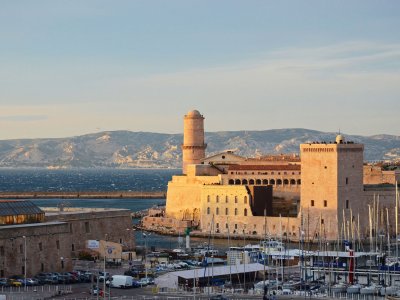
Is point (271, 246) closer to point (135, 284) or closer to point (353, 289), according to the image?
point (353, 289)

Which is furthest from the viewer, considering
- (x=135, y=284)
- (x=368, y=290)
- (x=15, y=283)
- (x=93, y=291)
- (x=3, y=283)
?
(x=368, y=290)

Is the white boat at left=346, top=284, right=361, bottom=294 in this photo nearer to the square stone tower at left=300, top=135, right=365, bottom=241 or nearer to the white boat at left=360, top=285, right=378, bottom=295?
the white boat at left=360, top=285, right=378, bottom=295

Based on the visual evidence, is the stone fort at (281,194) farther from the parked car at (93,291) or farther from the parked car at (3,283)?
the parked car at (3,283)

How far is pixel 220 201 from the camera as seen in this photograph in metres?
87.6

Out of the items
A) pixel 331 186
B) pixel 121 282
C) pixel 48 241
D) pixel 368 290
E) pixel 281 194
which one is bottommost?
pixel 368 290

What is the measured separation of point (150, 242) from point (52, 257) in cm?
2721

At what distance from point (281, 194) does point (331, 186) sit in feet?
45.7

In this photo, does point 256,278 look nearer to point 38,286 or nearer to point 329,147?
point 38,286

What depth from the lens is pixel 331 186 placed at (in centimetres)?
7794

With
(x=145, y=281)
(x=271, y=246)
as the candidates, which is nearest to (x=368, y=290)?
(x=145, y=281)

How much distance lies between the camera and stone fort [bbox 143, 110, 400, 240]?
77.9m

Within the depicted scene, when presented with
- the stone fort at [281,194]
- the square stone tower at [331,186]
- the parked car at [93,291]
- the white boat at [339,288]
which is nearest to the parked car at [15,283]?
the parked car at [93,291]

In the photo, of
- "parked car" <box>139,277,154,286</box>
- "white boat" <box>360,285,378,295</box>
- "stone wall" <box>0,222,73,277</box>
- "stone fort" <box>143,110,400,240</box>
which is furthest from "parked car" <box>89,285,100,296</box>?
"stone fort" <box>143,110,400,240</box>

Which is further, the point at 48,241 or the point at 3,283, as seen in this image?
the point at 48,241
